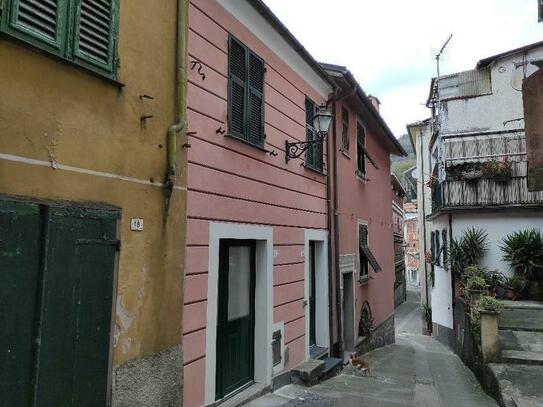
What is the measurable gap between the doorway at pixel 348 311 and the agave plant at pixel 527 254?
5.01 metres

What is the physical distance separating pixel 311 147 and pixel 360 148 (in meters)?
4.00

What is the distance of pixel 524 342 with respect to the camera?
8547 mm

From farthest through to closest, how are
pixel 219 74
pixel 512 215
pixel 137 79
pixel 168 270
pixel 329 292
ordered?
1. pixel 512 215
2. pixel 329 292
3. pixel 219 74
4. pixel 168 270
5. pixel 137 79

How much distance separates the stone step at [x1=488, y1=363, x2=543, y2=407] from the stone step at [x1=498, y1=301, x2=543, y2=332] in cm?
193

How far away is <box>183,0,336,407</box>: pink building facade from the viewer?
5.11m

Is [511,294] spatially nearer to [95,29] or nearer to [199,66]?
[199,66]

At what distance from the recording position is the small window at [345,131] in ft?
34.9

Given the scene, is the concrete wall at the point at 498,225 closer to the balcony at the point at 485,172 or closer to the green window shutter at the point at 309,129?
the balcony at the point at 485,172

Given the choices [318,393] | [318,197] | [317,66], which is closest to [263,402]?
[318,393]

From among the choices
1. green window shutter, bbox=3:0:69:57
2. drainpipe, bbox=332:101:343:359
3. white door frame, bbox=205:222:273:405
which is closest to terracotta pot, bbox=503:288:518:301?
drainpipe, bbox=332:101:343:359

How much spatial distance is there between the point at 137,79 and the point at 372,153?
10.9 metres

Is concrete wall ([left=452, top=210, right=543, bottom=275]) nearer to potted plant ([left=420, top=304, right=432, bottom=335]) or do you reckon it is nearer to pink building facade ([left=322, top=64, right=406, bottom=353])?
pink building facade ([left=322, top=64, right=406, bottom=353])

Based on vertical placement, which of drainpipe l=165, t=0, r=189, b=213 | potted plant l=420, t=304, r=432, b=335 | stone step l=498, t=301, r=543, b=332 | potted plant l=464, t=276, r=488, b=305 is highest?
drainpipe l=165, t=0, r=189, b=213

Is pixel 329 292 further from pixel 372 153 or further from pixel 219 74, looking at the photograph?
pixel 372 153
